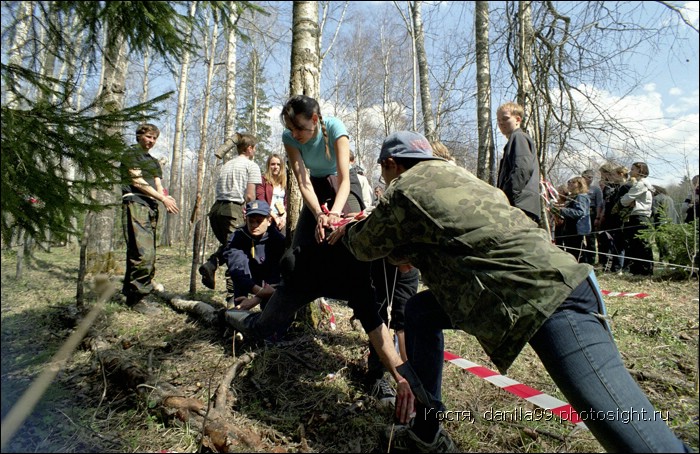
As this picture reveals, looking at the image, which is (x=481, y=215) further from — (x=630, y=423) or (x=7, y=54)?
(x=7, y=54)

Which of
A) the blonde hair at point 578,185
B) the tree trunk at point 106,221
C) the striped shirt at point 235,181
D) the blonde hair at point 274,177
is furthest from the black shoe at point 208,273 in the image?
the blonde hair at point 578,185

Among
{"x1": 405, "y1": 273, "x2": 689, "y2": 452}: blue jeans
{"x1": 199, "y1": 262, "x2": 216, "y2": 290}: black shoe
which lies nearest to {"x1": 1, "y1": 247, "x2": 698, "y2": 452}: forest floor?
{"x1": 199, "y1": 262, "x2": 216, "y2": 290}: black shoe

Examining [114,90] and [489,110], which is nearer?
[114,90]

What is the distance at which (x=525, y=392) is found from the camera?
8.23ft

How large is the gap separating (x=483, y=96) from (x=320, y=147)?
525 centimetres

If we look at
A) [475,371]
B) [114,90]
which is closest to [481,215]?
[475,371]

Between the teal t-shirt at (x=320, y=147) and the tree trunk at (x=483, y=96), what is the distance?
14.0 feet

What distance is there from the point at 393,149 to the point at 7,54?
1.96 meters

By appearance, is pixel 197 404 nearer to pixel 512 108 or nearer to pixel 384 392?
pixel 384 392

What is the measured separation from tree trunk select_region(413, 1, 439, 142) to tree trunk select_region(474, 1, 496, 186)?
2558 millimetres

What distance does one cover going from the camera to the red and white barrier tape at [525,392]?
2.28m

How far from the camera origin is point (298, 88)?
3.58 m

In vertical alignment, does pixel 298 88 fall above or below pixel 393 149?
above

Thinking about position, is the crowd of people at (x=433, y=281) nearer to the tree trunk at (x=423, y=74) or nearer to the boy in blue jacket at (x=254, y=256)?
the boy in blue jacket at (x=254, y=256)
